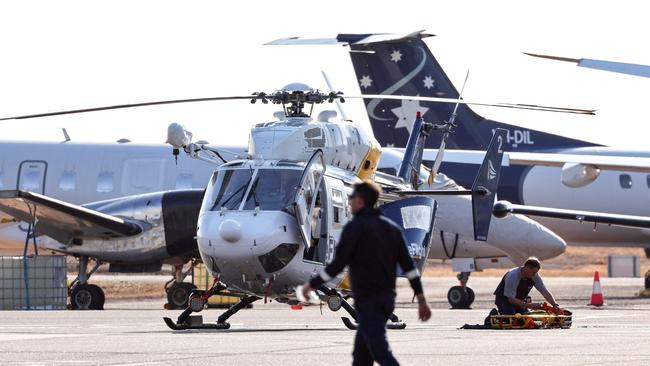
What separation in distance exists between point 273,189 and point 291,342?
3.15 m

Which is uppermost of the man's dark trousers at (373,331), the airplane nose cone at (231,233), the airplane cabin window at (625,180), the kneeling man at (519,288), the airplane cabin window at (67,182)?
the man's dark trousers at (373,331)

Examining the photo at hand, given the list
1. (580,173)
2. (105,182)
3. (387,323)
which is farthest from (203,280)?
(387,323)

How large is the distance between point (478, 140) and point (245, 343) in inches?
1086

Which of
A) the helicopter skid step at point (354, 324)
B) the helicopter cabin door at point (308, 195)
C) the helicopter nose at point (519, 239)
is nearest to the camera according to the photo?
the helicopter cabin door at point (308, 195)

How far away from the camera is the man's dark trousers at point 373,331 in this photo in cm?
1011

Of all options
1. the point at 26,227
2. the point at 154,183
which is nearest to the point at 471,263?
the point at 154,183

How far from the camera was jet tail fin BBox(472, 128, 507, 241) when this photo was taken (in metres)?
20.5

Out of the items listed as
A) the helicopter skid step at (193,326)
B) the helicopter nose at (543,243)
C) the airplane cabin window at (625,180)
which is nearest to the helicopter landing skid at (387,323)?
the helicopter skid step at (193,326)

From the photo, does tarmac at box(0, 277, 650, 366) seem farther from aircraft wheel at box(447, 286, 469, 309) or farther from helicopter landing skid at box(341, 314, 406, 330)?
aircraft wheel at box(447, 286, 469, 309)

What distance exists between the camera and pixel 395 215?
20.1 m

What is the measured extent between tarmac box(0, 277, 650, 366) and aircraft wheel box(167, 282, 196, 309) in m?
5.29

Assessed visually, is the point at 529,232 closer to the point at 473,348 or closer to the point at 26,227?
the point at 26,227

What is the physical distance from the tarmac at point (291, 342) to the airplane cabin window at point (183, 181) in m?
10.7

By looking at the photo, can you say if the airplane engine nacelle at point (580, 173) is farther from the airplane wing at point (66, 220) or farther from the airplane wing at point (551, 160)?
the airplane wing at point (66, 220)
